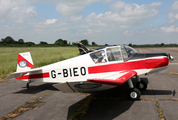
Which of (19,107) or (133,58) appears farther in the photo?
(133,58)

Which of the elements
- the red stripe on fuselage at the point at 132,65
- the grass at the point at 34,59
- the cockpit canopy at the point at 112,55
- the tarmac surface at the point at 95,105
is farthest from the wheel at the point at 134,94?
the grass at the point at 34,59

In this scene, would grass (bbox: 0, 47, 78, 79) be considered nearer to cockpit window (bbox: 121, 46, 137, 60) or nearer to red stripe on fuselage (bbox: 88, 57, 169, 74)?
red stripe on fuselage (bbox: 88, 57, 169, 74)

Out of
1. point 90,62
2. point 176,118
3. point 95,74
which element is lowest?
point 176,118

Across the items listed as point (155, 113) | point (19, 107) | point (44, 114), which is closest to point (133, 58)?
point (155, 113)

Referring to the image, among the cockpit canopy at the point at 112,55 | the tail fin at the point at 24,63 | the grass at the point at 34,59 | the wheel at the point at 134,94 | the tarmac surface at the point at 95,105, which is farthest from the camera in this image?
the grass at the point at 34,59

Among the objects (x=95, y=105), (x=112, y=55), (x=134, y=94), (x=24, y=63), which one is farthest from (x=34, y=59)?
(x=134, y=94)

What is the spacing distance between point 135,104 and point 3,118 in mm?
4597

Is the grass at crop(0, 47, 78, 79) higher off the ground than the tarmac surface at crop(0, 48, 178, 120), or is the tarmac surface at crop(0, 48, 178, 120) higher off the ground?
the grass at crop(0, 47, 78, 79)

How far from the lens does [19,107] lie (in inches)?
221

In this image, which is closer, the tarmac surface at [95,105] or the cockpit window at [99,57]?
the tarmac surface at [95,105]

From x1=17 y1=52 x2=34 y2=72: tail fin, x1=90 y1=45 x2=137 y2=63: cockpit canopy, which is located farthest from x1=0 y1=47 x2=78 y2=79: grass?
x1=90 y1=45 x2=137 y2=63: cockpit canopy

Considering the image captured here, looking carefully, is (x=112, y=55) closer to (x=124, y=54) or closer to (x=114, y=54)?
(x=114, y=54)

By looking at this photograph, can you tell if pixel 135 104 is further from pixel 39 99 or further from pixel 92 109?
pixel 39 99

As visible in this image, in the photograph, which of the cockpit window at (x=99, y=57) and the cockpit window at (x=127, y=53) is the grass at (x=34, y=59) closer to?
the cockpit window at (x=99, y=57)
